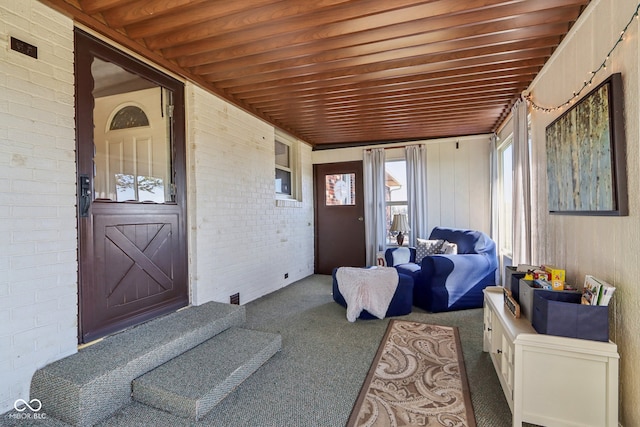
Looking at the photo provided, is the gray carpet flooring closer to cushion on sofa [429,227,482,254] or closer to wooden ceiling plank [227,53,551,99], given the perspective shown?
cushion on sofa [429,227,482,254]

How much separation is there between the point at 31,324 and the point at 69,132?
4.12 feet

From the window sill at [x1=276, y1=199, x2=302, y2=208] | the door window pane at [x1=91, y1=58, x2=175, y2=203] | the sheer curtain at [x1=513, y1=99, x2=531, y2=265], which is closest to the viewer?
the door window pane at [x1=91, y1=58, x2=175, y2=203]

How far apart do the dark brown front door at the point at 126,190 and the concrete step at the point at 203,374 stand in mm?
685

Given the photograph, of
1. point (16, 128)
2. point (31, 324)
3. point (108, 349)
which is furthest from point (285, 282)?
point (16, 128)

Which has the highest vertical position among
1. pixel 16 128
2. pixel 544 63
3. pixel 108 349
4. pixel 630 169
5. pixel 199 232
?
pixel 544 63

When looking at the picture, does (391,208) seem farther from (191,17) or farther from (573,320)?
(191,17)

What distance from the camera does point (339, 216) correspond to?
19.0ft

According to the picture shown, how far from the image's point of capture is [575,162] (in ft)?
6.30

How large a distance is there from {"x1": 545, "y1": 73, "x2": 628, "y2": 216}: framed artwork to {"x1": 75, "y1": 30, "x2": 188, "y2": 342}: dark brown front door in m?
3.22

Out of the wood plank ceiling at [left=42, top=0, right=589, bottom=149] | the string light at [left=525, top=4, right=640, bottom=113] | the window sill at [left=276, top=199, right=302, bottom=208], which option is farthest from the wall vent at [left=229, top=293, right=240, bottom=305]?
the string light at [left=525, top=4, right=640, bottom=113]

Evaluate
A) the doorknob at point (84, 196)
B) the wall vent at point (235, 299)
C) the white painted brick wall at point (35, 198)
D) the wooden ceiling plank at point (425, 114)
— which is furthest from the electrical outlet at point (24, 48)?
the wooden ceiling plank at point (425, 114)

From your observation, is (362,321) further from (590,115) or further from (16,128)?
(16,128)

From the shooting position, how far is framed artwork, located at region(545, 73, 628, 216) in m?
1.54

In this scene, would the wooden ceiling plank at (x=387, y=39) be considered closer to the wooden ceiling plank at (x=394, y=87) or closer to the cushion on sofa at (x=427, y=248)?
the wooden ceiling plank at (x=394, y=87)
